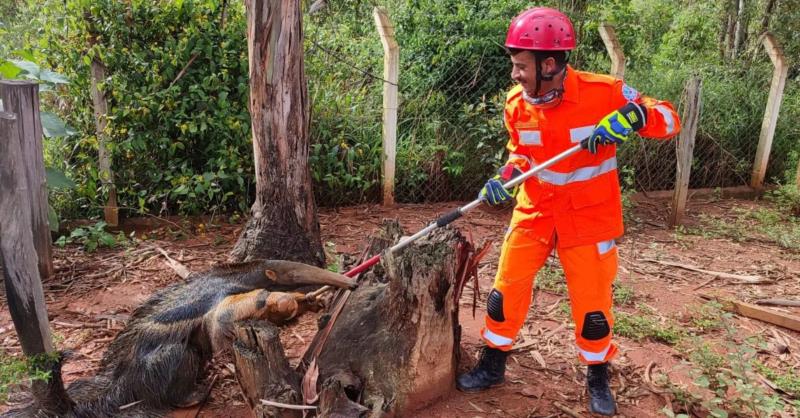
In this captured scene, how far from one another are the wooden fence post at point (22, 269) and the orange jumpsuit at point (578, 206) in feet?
7.59

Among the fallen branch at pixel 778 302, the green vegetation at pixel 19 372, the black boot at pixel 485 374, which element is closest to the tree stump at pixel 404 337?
the black boot at pixel 485 374

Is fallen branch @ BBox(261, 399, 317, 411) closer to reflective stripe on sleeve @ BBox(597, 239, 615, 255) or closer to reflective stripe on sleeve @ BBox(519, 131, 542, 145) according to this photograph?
reflective stripe on sleeve @ BBox(597, 239, 615, 255)

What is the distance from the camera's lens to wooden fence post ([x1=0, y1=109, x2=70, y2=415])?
97.0 inches

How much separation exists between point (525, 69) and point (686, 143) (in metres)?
4.74

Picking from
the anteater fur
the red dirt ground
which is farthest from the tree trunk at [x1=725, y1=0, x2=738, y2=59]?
the anteater fur

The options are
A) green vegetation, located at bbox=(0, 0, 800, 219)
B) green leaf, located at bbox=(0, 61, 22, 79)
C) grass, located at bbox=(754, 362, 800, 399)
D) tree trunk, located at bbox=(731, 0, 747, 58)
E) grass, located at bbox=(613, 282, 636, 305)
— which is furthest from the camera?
tree trunk, located at bbox=(731, 0, 747, 58)

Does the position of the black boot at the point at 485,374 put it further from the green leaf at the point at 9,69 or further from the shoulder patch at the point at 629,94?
the green leaf at the point at 9,69

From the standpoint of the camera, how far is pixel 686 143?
691 centimetres

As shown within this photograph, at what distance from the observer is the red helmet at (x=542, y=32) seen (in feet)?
9.72

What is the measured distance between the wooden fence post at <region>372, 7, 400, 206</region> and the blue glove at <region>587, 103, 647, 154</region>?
3862 millimetres

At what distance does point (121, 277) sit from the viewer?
491 cm

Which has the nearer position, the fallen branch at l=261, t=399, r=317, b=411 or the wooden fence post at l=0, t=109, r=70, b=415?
the wooden fence post at l=0, t=109, r=70, b=415

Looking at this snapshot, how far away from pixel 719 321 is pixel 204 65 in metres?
5.18

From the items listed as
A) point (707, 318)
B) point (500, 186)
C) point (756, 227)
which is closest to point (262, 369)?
point (500, 186)
